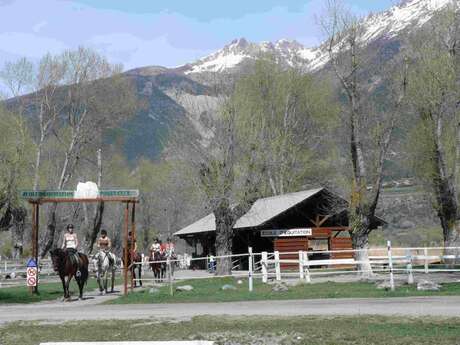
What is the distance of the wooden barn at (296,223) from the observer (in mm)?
40062

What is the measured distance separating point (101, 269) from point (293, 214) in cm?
2006

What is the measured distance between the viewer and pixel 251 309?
16344mm

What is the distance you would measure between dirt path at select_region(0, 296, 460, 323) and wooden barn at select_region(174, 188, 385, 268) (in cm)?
2103

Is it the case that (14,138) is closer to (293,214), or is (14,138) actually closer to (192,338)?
(293,214)

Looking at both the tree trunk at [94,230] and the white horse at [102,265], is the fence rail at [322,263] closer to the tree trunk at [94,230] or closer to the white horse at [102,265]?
the white horse at [102,265]

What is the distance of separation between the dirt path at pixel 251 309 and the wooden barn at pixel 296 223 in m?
21.0

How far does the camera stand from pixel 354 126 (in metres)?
30.3

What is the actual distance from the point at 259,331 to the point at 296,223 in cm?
3040

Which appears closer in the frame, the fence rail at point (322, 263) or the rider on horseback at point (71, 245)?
the rider on horseback at point (71, 245)

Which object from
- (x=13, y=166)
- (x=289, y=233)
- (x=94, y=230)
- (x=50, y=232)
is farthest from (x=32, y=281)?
(x=94, y=230)

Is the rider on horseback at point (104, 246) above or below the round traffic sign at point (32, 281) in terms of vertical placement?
above

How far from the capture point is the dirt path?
49.0 feet

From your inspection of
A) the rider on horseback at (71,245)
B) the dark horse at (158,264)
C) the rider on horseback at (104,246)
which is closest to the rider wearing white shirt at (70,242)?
the rider on horseback at (71,245)

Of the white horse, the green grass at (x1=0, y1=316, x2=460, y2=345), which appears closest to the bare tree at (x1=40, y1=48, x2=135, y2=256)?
the white horse
